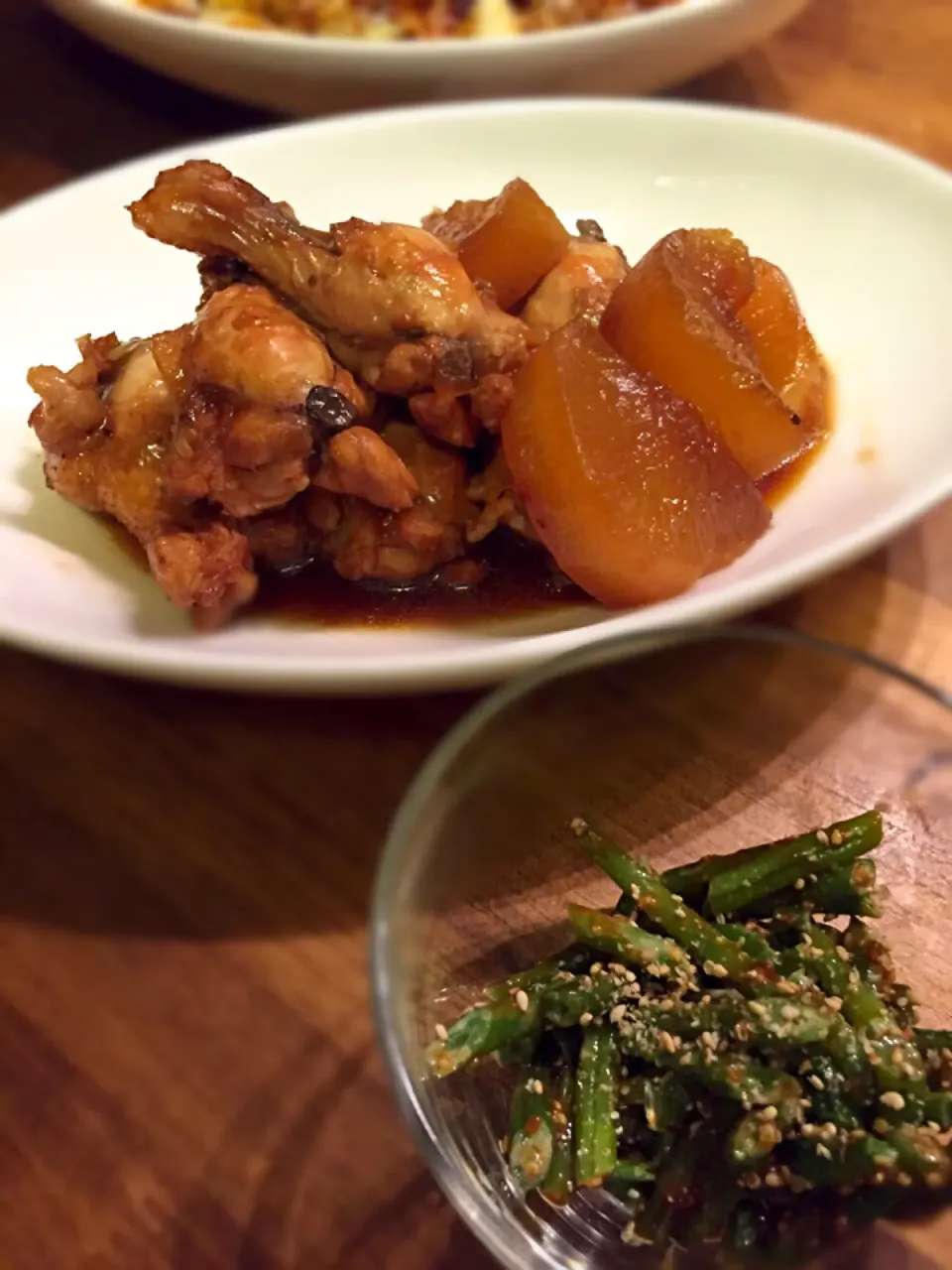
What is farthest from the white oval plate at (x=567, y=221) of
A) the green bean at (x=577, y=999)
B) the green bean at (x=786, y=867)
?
the green bean at (x=577, y=999)

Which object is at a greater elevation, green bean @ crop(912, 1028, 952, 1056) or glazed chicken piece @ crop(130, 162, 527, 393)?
glazed chicken piece @ crop(130, 162, 527, 393)

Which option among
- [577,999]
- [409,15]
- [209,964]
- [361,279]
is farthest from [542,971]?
[409,15]

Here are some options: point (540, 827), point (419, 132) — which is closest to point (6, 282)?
point (419, 132)

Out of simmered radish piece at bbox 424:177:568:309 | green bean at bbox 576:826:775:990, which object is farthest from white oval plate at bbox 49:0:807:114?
green bean at bbox 576:826:775:990

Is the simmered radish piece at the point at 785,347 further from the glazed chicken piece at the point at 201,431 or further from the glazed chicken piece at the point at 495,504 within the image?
the glazed chicken piece at the point at 201,431

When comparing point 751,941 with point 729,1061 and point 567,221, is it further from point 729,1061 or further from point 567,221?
point 567,221

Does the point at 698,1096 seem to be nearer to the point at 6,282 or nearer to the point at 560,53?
the point at 6,282

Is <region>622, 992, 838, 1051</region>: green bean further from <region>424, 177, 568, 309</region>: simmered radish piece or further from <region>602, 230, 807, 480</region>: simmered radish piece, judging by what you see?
<region>424, 177, 568, 309</region>: simmered radish piece
